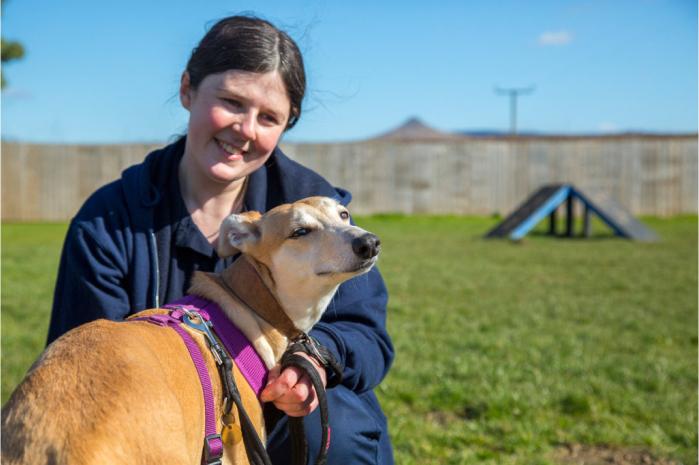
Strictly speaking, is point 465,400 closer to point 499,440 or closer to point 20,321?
point 499,440

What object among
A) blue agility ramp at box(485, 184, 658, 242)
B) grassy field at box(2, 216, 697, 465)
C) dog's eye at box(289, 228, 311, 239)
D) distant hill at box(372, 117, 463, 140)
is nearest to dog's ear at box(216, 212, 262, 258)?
dog's eye at box(289, 228, 311, 239)

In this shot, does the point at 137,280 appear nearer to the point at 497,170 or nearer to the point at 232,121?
the point at 232,121

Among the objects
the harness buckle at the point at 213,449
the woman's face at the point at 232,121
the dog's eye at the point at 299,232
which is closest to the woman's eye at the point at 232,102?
the woman's face at the point at 232,121

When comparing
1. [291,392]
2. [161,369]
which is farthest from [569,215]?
[161,369]

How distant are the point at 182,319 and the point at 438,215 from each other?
909 inches

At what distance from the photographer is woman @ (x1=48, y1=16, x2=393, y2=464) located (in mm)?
3238

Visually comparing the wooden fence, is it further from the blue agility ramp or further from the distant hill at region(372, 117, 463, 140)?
the distant hill at region(372, 117, 463, 140)

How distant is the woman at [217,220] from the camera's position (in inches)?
127

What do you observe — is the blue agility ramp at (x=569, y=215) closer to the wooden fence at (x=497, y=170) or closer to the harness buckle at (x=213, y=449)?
the wooden fence at (x=497, y=170)

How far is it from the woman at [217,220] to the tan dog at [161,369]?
0.91 ft

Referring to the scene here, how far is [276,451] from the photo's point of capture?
3.13 m

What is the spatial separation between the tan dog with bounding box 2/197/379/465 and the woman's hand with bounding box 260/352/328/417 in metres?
0.07

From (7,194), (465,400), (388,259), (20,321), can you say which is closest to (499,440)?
(465,400)

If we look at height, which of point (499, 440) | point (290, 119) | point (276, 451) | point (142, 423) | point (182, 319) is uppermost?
point (290, 119)
